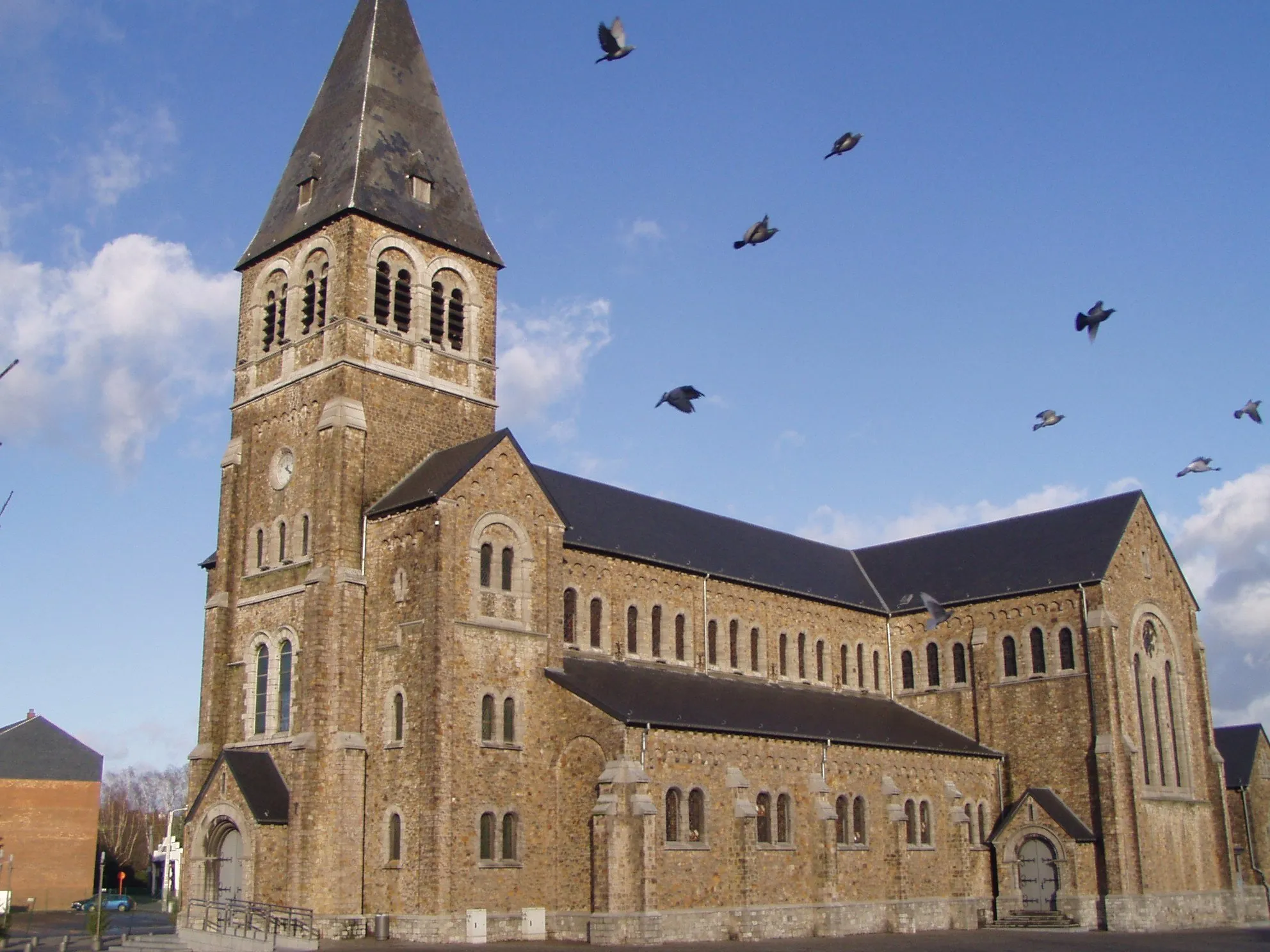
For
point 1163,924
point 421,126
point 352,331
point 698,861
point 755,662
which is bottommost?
point 1163,924

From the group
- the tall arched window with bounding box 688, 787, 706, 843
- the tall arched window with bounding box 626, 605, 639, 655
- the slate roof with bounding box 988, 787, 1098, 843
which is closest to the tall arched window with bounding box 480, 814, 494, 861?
the tall arched window with bounding box 688, 787, 706, 843

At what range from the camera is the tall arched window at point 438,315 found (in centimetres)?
4091

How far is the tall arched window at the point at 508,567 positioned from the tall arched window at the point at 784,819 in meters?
10.4

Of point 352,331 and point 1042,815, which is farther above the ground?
point 352,331

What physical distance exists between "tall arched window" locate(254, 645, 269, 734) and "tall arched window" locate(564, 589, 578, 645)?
8.98 metres

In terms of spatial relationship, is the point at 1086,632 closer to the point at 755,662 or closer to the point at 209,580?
the point at 755,662

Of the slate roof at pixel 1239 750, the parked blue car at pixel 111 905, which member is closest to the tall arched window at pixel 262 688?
the parked blue car at pixel 111 905

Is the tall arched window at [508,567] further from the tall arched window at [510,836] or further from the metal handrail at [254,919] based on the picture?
the metal handrail at [254,919]

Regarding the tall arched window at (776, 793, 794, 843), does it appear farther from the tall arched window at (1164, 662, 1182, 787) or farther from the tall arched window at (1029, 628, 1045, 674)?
the tall arched window at (1164, 662, 1182, 787)

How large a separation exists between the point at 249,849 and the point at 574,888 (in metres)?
8.74

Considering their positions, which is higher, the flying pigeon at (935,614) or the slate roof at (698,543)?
the slate roof at (698,543)

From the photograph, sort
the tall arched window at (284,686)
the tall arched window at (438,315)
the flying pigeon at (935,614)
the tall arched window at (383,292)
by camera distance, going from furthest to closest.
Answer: the flying pigeon at (935,614)
the tall arched window at (438,315)
the tall arched window at (383,292)
the tall arched window at (284,686)

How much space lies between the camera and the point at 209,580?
4059 centimetres

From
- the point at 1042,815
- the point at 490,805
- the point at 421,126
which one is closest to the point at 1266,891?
the point at 1042,815
